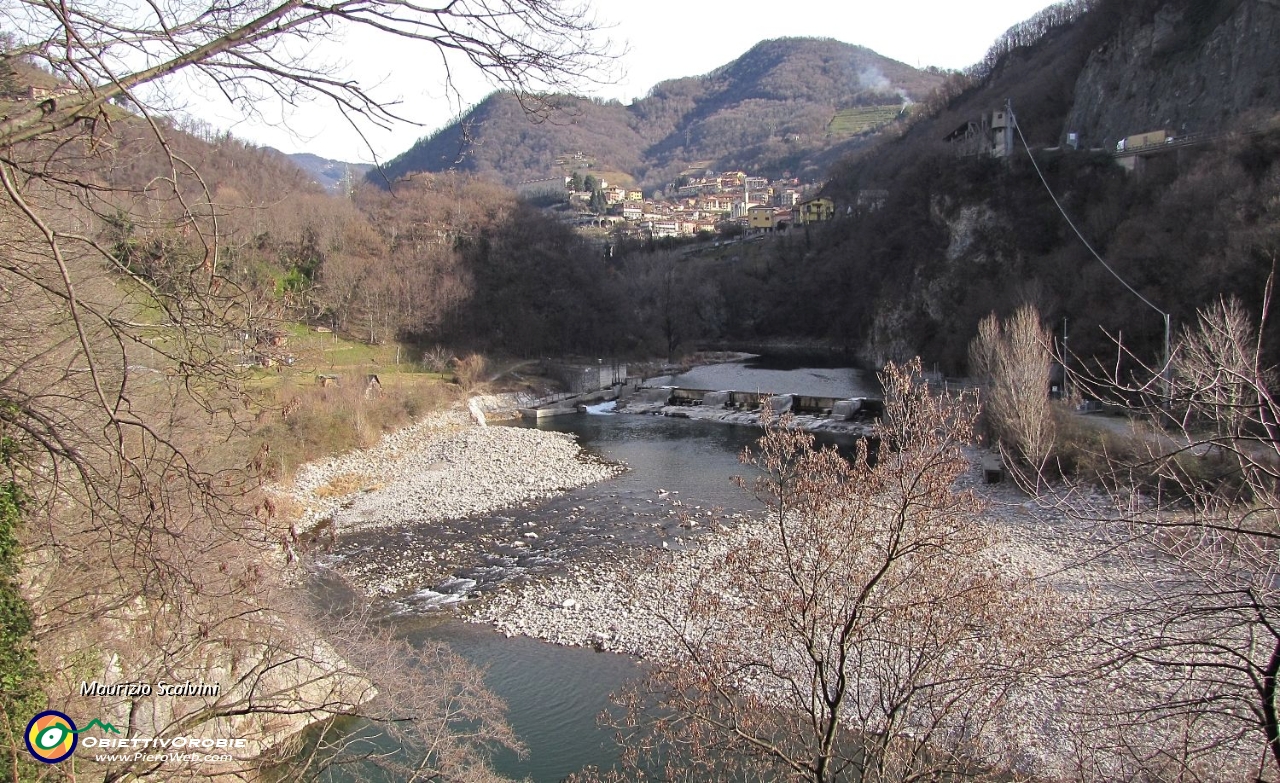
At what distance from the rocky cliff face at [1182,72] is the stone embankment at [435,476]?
81.9ft

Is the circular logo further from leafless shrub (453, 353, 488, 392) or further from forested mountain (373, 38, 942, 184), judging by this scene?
forested mountain (373, 38, 942, 184)

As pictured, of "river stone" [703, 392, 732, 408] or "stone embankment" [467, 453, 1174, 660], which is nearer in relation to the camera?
"stone embankment" [467, 453, 1174, 660]

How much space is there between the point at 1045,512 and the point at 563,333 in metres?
30.0

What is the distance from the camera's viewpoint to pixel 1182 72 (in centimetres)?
3244

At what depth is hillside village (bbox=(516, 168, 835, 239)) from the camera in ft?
248

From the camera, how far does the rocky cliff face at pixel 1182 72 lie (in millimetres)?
28016

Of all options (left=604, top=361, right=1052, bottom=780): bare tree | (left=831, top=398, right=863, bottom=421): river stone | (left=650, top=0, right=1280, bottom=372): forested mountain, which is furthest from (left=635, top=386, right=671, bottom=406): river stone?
(left=604, top=361, right=1052, bottom=780): bare tree

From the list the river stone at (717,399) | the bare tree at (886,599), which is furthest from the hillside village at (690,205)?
the bare tree at (886,599)

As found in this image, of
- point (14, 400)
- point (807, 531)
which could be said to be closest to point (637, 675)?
point (807, 531)

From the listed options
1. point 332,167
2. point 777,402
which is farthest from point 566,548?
point 777,402

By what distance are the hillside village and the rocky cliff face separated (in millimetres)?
29863

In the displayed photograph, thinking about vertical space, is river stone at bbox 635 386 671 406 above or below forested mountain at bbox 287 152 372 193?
below

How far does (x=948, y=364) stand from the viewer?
111 ft

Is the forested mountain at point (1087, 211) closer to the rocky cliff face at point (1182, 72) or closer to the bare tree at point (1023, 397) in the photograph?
the rocky cliff face at point (1182, 72)
